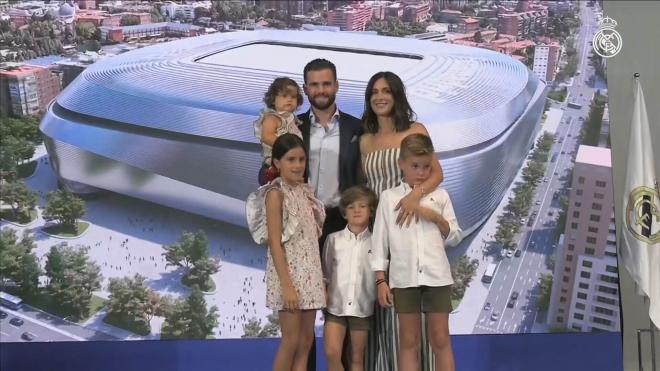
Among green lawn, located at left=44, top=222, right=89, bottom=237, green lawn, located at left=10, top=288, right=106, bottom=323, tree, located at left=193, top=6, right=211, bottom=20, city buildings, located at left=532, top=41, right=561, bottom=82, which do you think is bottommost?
green lawn, located at left=10, top=288, right=106, bottom=323

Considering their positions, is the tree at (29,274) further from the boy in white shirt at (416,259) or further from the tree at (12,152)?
Result: the boy in white shirt at (416,259)

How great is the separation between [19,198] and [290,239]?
2259mm

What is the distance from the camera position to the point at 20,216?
3666 millimetres

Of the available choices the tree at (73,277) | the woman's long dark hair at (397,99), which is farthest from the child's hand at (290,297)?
the tree at (73,277)

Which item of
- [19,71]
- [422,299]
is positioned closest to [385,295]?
[422,299]

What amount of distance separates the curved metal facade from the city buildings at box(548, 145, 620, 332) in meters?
0.38

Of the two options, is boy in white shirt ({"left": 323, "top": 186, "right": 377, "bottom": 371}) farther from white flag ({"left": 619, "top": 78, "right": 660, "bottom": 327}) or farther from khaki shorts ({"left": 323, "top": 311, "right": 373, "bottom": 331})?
white flag ({"left": 619, "top": 78, "right": 660, "bottom": 327})

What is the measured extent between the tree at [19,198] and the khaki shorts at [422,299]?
8.24ft

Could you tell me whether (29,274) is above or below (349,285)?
below

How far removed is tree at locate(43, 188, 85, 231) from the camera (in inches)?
144

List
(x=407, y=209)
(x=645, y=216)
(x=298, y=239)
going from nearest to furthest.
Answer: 1. (x=407, y=209)
2. (x=298, y=239)
3. (x=645, y=216)

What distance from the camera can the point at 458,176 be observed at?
354 cm

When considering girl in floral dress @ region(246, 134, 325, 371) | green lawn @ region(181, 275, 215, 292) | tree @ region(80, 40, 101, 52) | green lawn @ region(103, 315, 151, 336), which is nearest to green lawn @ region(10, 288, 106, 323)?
green lawn @ region(103, 315, 151, 336)

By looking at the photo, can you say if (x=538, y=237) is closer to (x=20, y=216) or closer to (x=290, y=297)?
(x=290, y=297)
